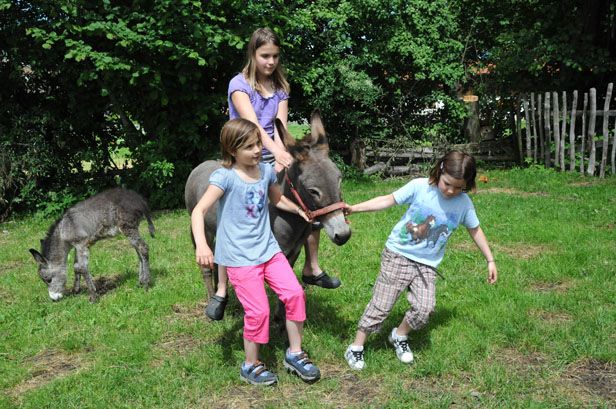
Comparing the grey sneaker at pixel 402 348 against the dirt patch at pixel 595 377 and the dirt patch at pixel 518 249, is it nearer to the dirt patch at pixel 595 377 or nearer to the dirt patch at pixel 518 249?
the dirt patch at pixel 595 377

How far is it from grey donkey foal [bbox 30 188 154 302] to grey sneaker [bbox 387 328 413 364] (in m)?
3.43

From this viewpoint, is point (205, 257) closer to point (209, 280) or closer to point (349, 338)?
point (349, 338)

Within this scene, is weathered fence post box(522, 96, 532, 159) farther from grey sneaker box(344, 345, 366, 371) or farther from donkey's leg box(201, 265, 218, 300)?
grey sneaker box(344, 345, 366, 371)

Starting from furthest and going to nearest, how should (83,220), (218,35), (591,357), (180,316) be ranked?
(218,35) < (83,220) < (180,316) < (591,357)

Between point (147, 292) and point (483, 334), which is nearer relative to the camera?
point (483, 334)

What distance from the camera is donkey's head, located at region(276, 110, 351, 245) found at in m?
3.73

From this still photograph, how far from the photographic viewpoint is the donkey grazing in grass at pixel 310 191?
3750 millimetres

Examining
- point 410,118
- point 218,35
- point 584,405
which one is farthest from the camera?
point 410,118

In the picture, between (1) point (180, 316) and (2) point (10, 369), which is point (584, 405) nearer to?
(1) point (180, 316)

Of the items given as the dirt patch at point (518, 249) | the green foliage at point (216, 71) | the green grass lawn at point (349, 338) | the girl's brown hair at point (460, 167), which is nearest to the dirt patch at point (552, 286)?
the green grass lawn at point (349, 338)

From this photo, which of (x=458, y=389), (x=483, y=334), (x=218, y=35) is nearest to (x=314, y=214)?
(x=458, y=389)

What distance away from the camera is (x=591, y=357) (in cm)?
418

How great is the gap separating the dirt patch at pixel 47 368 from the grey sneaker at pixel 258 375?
5.07 ft

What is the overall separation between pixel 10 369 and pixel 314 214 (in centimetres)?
301
